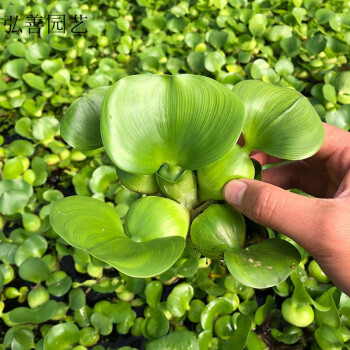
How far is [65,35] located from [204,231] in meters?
1.61

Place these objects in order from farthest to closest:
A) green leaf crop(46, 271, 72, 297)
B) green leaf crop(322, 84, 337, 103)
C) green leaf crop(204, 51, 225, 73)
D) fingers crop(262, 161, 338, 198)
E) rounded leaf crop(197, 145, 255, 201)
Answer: green leaf crop(204, 51, 225, 73) → green leaf crop(322, 84, 337, 103) → green leaf crop(46, 271, 72, 297) → fingers crop(262, 161, 338, 198) → rounded leaf crop(197, 145, 255, 201)

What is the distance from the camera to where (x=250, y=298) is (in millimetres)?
1154

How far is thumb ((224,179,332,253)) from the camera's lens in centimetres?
61

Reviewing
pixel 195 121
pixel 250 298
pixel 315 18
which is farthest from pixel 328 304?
pixel 315 18

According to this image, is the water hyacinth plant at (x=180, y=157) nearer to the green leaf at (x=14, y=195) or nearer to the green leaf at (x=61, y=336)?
the green leaf at (x=61, y=336)

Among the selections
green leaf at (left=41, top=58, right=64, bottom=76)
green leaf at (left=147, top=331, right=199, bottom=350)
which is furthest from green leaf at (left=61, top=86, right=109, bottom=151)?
green leaf at (left=41, top=58, right=64, bottom=76)

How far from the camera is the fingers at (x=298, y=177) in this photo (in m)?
1.03

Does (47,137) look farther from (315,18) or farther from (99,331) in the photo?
(315,18)

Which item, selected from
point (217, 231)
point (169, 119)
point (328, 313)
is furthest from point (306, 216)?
point (328, 313)

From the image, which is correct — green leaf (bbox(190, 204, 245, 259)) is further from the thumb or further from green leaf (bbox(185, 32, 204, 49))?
green leaf (bbox(185, 32, 204, 49))

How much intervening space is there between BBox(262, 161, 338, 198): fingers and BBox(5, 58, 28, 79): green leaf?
1282 millimetres

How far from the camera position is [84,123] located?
2.21ft

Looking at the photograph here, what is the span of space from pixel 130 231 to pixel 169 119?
7.6 inches

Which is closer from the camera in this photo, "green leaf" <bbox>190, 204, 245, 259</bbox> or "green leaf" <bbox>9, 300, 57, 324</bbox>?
"green leaf" <bbox>190, 204, 245, 259</bbox>
